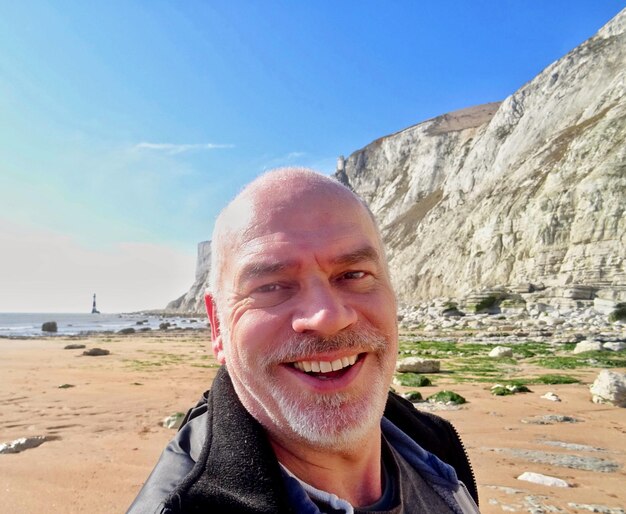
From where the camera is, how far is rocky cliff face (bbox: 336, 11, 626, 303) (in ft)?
106

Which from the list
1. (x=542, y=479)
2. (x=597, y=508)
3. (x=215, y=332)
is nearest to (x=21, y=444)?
(x=215, y=332)

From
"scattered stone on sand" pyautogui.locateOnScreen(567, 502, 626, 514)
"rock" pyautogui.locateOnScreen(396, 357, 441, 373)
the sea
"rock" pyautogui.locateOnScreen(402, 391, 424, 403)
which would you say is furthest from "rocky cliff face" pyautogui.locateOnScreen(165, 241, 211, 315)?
"scattered stone on sand" pyautogui.locateOnScreen(567, 502, 626, 514)

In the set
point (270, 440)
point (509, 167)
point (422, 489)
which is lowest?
point (422, 489)

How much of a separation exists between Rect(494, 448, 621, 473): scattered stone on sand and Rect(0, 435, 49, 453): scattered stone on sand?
566 centimetres

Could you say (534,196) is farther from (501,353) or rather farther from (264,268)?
(264,268)

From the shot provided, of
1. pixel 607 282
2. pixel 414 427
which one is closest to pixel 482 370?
pixel 414 427

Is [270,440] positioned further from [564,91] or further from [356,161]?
[356,161]

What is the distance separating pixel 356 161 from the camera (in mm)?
99438

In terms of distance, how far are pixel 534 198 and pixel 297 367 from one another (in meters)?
43.1

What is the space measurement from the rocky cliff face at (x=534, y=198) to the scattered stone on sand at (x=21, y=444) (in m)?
30.3

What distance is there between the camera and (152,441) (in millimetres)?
5660

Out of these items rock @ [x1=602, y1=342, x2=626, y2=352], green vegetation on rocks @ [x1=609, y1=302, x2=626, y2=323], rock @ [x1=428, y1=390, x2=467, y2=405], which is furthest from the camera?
green vegetation on rocks @ [x1=609, y1=302, x2=626, y2=323]

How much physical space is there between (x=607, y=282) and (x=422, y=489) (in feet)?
109

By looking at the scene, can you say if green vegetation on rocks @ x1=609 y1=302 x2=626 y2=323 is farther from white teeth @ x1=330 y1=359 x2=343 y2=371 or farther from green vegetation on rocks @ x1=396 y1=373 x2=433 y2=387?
white teeth @ x1=330 y1=359 x2=343 y2=371
